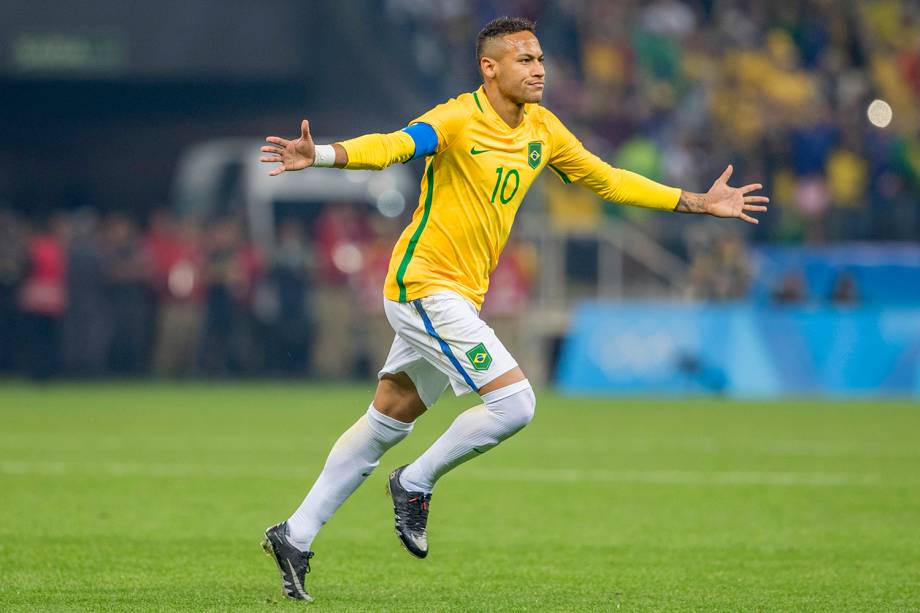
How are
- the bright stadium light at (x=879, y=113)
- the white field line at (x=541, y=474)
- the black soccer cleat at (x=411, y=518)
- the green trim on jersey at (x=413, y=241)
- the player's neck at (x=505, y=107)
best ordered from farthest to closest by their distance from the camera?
the bright stadium light at (x=879, y=113)
the white field line at (x=541, y=474)
the player's neck at (x=505, y=107)
the green trim on jersey at (x=413, y=241)
the black soccer cleat at (x=411, y=518)

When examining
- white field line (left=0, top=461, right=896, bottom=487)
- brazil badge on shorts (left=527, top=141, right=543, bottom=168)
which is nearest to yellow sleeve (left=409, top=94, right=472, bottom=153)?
brazil badge on shorts (left=527, top=141, right=543, bottom=168)

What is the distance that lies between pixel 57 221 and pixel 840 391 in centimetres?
1219

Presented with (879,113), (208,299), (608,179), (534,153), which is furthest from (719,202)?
(879,113)

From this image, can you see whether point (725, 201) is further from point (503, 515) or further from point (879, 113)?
point (879, 113)

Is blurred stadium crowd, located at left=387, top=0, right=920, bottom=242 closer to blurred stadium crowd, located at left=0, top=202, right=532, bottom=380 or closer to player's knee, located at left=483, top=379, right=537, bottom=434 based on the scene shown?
blurred stadium crowd, located at left=0, top=202, right=532, bottom=380

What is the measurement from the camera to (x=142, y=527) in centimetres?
966

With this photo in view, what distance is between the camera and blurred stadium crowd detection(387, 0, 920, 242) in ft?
80.3

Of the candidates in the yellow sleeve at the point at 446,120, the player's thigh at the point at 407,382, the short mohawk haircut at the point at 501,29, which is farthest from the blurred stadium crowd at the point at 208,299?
the yellow sleeve at the point at 446,120

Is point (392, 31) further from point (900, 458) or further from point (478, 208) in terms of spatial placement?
point (478, 208)

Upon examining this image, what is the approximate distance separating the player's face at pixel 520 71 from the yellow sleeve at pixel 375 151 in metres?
0.80

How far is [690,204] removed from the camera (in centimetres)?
814

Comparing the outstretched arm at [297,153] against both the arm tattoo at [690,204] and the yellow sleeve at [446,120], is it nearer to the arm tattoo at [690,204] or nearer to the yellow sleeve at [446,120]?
the yellow sleeve at [446,120]

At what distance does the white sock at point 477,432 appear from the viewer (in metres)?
7.46

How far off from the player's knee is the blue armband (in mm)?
1120
